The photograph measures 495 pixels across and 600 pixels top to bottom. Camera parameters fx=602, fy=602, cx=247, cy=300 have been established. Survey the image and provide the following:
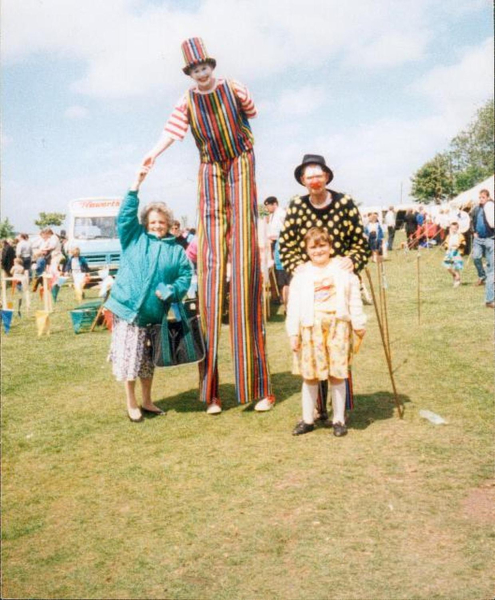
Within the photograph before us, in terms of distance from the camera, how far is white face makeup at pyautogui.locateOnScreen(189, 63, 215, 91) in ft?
14.3

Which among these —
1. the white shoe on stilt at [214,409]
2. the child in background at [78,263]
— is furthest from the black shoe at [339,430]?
the child in background at [78,263]

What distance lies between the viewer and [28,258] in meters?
18.4

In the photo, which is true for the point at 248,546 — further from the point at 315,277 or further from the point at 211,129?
the point at 211,129

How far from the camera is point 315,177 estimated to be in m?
4.03

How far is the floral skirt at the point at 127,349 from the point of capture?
15.1ft

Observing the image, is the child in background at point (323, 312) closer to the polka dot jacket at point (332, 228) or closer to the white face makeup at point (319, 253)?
the white face makeup at point (319, 253)

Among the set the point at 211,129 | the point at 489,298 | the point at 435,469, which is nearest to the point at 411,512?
the point at 435,469

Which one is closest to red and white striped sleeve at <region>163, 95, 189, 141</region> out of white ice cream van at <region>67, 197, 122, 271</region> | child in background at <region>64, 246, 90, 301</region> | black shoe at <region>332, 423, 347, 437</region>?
black shoe at <region>332, 423, 347, 437</region>

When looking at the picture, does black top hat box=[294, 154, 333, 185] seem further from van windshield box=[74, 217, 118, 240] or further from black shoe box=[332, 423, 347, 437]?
van windshield box=[74, 217, 118, 240]

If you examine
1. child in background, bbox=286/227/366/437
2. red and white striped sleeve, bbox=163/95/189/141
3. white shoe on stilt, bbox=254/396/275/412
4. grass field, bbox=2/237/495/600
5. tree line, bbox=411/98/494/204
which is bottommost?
grass field, bbox=2/237/495/600

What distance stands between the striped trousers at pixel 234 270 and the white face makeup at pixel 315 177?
673 millimetres

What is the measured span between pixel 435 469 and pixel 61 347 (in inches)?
234

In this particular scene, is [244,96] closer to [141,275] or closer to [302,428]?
[141,275]

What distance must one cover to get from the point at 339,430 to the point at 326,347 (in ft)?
1.97
